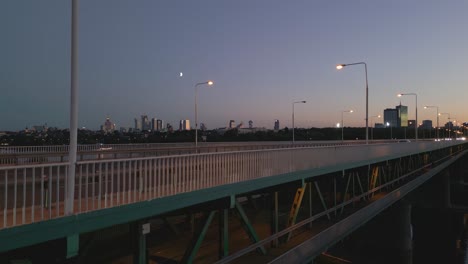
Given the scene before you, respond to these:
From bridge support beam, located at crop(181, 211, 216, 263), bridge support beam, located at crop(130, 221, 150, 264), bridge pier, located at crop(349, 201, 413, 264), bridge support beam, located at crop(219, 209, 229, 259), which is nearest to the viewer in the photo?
bridge support beam, located at crop(130, 221, 150, 264)

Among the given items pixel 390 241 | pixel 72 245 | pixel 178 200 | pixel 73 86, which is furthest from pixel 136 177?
pixel 390 241

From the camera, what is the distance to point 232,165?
1239cm

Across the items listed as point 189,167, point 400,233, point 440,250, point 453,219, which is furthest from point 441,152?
point 189,167

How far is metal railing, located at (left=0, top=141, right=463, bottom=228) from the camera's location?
24.4 feet

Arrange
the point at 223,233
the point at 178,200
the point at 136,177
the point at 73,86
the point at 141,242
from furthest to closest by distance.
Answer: the point at 223,233 → the point at 141,242 → the point at 178,200 → the point at 136,177 → the point at 73,86

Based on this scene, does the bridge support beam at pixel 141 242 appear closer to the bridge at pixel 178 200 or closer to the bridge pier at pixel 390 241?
the bridge at pixel 178 200

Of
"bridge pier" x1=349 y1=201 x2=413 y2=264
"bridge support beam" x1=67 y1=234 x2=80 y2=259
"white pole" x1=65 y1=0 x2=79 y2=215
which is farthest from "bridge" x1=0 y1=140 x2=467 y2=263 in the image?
"bridge pier" x1=349 y1=201 x2=413 y2=264

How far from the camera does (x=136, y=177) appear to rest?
935 centimetres

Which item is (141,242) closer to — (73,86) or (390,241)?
(73,86)

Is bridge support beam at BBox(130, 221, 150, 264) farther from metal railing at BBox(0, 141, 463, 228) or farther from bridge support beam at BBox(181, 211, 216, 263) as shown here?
bridge support beam at BBox(181, 211, 216, 263)

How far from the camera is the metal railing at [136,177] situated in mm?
7426

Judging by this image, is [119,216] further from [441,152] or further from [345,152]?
[441,152]

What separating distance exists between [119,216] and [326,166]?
11.3 metres

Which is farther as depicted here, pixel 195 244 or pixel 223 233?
pixel 223 233
